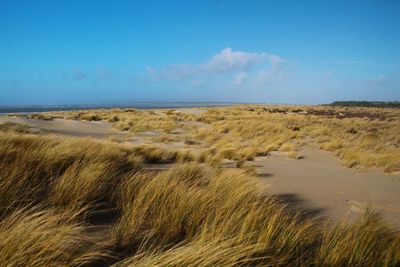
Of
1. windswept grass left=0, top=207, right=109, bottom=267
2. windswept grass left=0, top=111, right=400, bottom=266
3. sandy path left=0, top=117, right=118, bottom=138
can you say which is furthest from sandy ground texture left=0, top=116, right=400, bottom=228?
sandy path left=0, top=117, right=118, bottom=138

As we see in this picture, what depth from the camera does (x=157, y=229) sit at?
3.16 metres

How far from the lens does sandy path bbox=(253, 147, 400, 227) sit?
5582mm

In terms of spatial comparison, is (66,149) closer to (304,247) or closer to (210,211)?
(210,211)

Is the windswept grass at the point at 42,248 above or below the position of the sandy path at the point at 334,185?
above

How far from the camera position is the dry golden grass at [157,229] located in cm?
232

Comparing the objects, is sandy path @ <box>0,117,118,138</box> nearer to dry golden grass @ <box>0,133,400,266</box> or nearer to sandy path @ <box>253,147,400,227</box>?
sandy path @ <box>253,147,400,227</box>

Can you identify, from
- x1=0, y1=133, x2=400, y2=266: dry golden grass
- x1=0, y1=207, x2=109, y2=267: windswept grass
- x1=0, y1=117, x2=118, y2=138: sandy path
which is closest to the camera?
x1=0, y1=207, x2=109, y2=267: windswept grass

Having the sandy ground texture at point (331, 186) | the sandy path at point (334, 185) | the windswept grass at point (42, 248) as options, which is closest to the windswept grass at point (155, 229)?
the windswept grass at point (42, 248)

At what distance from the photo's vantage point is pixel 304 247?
9.69ft

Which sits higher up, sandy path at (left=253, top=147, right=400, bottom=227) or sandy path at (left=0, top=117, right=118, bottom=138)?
sandy path at (left=0, top=117, right=118, bottom=138)

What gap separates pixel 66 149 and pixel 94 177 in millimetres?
1823

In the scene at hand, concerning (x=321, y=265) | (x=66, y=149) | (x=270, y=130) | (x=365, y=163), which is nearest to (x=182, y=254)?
(x=321, y=265)

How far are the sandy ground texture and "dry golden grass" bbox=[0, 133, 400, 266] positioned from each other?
97 cm

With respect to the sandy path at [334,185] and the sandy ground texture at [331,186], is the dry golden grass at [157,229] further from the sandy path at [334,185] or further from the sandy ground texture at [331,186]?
the sandy path at [334,185]
